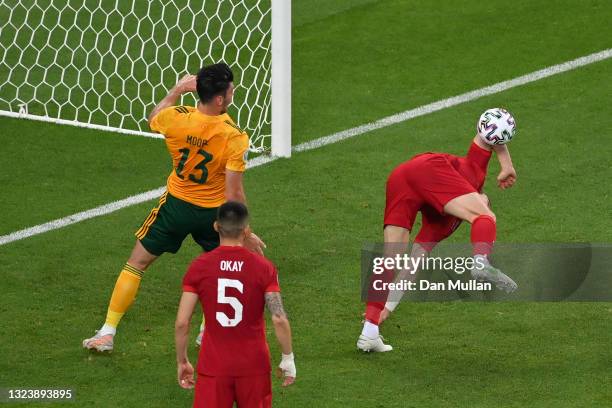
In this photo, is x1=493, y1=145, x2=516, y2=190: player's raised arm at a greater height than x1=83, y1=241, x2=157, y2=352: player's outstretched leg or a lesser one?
greater

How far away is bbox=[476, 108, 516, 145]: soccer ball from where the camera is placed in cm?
893

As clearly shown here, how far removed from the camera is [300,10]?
15.7 m

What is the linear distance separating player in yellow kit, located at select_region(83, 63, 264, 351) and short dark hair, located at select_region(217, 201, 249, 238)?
5.19 ft

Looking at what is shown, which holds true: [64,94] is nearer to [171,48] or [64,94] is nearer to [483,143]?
[171,48]

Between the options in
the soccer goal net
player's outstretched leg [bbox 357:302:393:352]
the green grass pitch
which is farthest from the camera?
the soccer goal net

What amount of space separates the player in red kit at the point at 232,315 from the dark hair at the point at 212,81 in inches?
70.1

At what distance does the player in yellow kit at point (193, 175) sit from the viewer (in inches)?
333

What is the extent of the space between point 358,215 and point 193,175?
2841 millimetres

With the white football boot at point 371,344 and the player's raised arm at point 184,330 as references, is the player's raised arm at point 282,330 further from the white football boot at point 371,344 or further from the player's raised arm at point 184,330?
the white football boot at point 371,344

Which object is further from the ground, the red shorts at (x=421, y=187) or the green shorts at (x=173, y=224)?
the red shorts at (x=421, y=187)

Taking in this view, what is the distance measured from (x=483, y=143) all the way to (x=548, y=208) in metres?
2.45

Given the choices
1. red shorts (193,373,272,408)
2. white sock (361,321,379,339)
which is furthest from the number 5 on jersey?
white sock (361,321,379,339)

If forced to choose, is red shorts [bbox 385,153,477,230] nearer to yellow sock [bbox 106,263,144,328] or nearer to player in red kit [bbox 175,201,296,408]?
yellow sock [bbox 106,263,144,328]

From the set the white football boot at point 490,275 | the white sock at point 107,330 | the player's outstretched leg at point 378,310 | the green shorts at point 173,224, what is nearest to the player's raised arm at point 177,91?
the green shorts at point 173,224
